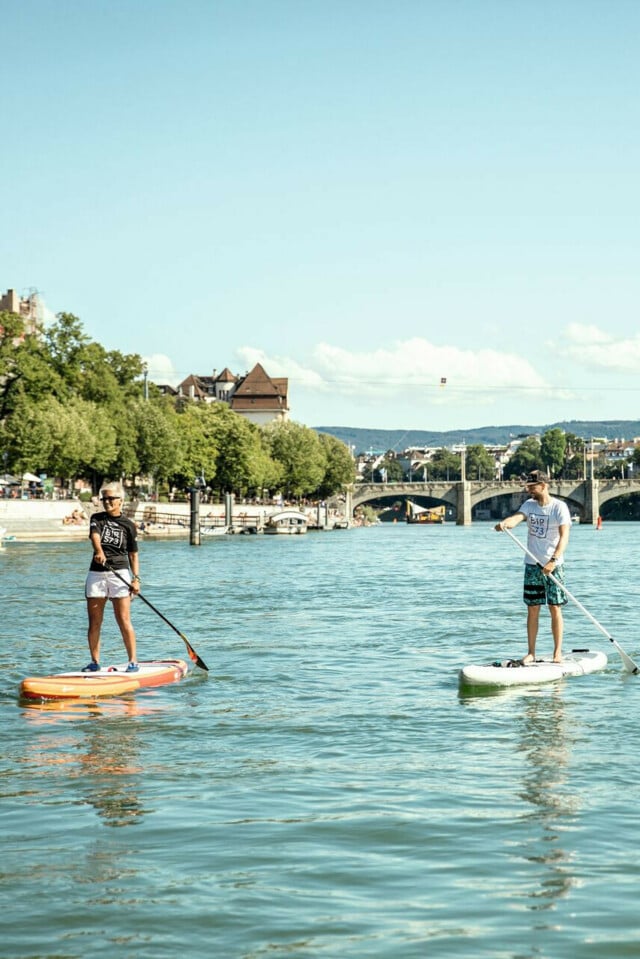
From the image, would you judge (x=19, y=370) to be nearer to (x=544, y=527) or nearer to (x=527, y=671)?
(x=544, y=527)

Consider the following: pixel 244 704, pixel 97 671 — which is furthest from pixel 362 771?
pixel 97 671

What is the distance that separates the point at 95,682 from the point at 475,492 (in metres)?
160

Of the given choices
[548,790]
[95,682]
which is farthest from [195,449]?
[548,790]

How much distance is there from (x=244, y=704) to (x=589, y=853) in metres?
6.30

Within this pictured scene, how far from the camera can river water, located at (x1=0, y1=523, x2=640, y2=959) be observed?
21.4 feet

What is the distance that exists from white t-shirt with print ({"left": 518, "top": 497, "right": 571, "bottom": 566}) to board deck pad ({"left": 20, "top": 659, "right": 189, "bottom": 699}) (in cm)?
413

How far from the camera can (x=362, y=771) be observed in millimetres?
10000

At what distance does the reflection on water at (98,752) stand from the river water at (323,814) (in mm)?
34

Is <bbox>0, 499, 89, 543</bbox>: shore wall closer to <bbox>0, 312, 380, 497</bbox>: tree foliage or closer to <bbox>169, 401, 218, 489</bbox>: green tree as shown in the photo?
<bbox>0, 312, 380, 497</bbox>: tree foliage

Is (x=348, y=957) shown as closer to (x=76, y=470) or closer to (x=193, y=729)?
(x=193, y=729)

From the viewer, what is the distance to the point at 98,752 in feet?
35.7

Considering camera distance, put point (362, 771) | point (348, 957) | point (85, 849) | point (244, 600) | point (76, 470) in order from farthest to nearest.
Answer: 1. point (76, 470)
2. point (244, 600)
3. point (362, 771)
4. point (85, 849)
5. point (348, 957)

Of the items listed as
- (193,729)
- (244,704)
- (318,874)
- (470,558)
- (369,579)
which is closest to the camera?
(318,874)

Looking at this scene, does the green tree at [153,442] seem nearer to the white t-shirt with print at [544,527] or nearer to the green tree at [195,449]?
the green tree at [195,449]
